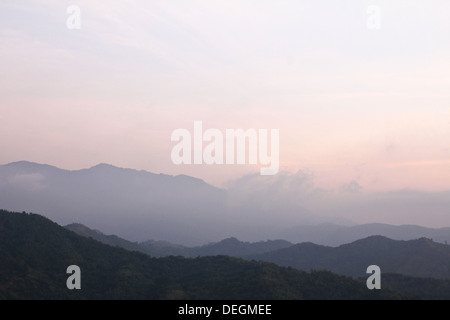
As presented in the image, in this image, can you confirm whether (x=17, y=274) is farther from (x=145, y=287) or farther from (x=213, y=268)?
(x=213, y=268)

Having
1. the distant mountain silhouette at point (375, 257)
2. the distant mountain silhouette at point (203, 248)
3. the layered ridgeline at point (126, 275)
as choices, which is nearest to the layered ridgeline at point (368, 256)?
the distant mountain silhouette at point (375, 257)

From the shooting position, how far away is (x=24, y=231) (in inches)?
3115

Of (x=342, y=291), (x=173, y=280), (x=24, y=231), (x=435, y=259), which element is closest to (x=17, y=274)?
(x=24, y=231)

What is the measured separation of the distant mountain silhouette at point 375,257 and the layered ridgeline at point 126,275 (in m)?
49.8

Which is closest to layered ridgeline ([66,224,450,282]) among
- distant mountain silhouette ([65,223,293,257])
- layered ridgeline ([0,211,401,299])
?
distant mountain silhouette ([65,223,293,257])

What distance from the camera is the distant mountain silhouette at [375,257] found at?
354ft

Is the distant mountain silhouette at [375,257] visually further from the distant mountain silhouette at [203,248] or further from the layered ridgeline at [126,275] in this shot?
the layered ridgeline at [126,275]

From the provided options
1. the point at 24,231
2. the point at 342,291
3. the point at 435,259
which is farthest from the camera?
the point at 435,259

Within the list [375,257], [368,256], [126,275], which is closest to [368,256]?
[368,256]

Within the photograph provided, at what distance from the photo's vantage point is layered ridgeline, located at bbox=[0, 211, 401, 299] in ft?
193

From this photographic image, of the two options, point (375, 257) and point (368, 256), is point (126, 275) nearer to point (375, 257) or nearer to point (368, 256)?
point (368, 256)
